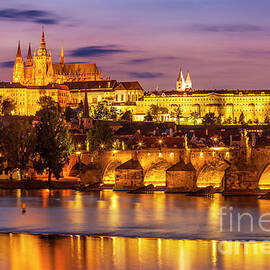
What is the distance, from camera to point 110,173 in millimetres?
62812

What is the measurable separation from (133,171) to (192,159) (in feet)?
16.4

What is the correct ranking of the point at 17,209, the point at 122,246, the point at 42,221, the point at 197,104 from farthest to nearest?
1. the point at 197,104
2. the point at 17,209
3. the point at 42,221
4. the point at 122,246

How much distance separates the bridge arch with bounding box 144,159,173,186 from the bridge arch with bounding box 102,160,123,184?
3.03m

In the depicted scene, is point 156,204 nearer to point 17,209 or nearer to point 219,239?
point 17,209

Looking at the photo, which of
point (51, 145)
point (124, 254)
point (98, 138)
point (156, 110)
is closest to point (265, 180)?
point (51, 145)

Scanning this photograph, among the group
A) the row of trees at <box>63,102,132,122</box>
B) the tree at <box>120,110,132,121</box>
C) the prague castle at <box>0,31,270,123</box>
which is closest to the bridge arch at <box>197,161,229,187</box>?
the row of trees at <box>63,102,132,122</box>

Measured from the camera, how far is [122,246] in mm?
35875

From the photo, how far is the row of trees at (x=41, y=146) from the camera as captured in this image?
62.8 metres

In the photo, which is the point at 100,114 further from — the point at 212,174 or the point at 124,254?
the point at 124,254

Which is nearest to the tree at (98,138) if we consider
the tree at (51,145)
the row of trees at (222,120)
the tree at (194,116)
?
the tree at (51,145)

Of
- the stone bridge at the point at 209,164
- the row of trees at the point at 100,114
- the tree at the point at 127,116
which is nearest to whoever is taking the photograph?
the stone bridge at the point at 209,164

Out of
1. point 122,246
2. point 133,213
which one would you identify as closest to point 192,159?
point 133,213

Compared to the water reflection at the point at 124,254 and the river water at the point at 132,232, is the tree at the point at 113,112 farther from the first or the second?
the water reflection at the point at 124,254

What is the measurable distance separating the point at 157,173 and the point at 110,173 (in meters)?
4.71
